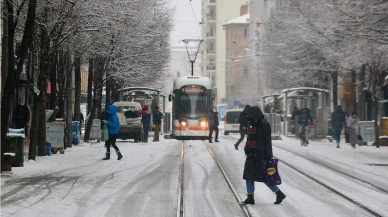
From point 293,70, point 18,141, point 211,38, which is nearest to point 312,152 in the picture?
point 18,141

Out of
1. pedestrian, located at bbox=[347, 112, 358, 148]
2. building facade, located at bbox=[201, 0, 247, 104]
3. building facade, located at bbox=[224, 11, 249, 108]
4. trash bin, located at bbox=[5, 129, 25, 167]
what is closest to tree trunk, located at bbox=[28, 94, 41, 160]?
trash bin, located at bbox=[5, 129, 25, 167]

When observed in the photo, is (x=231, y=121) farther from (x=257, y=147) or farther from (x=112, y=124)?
(x=257, y=147)

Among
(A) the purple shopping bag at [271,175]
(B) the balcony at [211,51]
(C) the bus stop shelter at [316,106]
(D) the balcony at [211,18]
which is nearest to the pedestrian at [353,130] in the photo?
(C) the bus stop shelter at [316,106]

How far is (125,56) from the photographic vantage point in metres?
46.1

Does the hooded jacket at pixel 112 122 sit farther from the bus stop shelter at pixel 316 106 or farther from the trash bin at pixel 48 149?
the bus stop shelter at pixel 316 106

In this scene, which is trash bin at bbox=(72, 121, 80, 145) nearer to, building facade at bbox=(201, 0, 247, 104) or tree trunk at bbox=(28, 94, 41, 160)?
tree trunk at bbox=(28, 94, 41, 160)

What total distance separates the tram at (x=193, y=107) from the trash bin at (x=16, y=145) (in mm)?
20388

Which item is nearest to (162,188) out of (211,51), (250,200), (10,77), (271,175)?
(250,200)

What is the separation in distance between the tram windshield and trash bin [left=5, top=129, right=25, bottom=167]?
2046 cm

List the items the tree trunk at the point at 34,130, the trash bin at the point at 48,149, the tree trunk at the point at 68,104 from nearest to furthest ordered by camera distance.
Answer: the tree trunk at the point at 34,130, the trash bin at the point at 48,149, the tree trunk at the point at 68,104

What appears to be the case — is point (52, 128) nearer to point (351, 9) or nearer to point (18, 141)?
point (18, 141)

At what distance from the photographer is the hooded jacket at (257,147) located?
13273 millimetres

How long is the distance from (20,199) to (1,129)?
5298 mm

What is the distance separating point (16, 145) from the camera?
67.6ft
